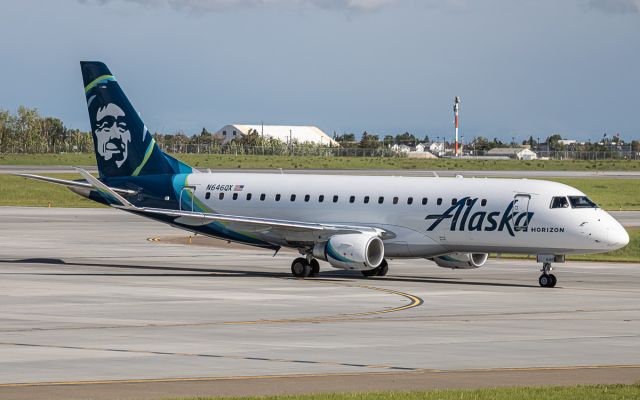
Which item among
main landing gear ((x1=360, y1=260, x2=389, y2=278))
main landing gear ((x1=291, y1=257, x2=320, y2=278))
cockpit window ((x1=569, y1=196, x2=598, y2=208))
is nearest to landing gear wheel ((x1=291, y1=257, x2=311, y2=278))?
main landing gear ((x1=291, y1=257, x2=320, y2=278))

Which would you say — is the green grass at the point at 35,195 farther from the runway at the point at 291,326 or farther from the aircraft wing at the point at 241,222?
the aircraft wing at the point at 241,222

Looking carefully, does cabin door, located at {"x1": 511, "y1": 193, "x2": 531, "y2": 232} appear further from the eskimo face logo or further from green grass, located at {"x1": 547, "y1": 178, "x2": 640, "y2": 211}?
green grass, located at {"x1": 547, "y1": 178, "x2": 640, "y2": 211}

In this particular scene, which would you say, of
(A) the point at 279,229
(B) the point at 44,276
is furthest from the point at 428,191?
(B) the point at 44,276

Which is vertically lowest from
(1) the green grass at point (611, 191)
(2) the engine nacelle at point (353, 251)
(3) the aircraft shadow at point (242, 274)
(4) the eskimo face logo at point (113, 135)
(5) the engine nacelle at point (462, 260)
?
(1) the green grass at point (611, 191)

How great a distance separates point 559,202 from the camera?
4828 cm

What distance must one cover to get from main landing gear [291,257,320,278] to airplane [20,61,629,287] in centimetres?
4

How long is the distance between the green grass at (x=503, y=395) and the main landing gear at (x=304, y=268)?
2844 cm

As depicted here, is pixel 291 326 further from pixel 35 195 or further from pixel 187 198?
pixel 35 195

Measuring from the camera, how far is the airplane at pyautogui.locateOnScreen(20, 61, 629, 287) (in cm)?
4822

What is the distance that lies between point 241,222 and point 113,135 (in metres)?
8.80

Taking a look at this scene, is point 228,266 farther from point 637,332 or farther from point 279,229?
point 637,332

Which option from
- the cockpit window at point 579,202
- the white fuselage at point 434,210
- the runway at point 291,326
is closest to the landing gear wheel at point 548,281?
the runway at point 291,326

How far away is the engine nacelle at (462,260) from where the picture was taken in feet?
168

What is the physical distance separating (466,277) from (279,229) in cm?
771
